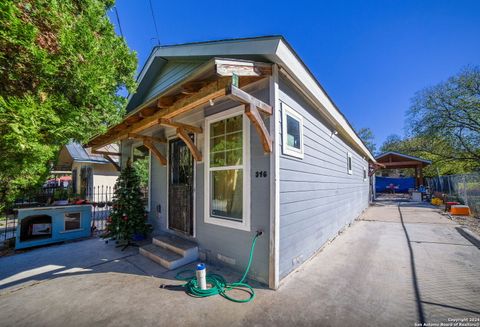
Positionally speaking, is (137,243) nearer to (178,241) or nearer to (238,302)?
(178,241)

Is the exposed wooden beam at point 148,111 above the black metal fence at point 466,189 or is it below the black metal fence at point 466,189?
above

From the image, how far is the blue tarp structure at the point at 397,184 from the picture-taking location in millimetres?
22281

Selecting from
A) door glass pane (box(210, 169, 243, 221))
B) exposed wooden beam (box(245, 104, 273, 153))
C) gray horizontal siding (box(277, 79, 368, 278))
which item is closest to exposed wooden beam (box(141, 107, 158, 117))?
door glass pane (box(210, 169, 243, 221))

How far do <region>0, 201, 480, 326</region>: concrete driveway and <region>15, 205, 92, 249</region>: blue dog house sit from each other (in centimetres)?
58

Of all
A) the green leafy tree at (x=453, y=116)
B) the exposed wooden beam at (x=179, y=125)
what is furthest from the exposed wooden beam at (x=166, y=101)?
the green leafy tree at (x=453, y=116)

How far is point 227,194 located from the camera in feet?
11.1

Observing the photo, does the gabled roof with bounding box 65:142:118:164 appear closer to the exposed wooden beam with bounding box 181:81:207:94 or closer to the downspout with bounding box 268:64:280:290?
the exposed wooden beam with bounding box 181:81:207:94

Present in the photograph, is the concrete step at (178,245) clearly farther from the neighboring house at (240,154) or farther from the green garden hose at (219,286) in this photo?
the green garden hose at (219,286)

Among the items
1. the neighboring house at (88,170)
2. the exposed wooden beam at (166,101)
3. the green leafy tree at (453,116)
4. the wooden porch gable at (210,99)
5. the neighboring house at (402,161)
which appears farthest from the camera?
the neighboring house at (402,161)

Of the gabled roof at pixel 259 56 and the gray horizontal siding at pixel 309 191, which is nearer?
the gabled roof at pixel 259 56

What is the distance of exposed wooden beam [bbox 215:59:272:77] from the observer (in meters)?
2.09

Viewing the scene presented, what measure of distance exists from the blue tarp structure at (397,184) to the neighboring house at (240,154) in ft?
76.5

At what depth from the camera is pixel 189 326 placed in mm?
1986

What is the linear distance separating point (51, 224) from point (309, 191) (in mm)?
6009
